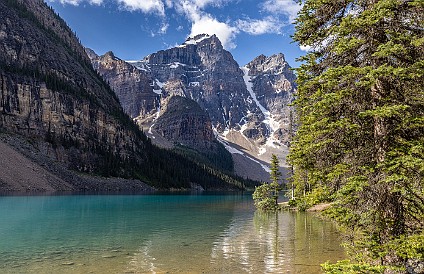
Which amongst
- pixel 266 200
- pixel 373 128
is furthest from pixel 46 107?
pixel 373 128

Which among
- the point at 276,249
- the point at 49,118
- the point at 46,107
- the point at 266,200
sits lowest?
the point at 276,249

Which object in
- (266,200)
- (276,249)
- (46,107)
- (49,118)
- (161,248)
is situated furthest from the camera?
(46,107)

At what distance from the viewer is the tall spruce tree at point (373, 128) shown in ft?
29.8

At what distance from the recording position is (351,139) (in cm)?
1041

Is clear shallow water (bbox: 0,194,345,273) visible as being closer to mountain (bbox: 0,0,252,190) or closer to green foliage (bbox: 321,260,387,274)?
green foliage (bbox: 321,260,387,274)

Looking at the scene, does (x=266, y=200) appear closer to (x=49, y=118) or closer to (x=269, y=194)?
(x=269, y=194)

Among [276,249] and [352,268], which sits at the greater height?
[352,268]

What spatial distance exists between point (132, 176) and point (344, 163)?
180 meters

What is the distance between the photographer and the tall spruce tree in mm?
9070

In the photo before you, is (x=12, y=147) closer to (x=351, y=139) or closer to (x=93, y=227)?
(x=93, y=227)

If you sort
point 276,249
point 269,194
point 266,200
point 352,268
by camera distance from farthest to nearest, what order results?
1. point 269,194
2. point 266,200
3. point 276,249
4. point 352,268

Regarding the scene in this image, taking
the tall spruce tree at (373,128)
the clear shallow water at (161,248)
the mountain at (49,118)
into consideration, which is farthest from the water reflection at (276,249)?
the mountain at (49,118)

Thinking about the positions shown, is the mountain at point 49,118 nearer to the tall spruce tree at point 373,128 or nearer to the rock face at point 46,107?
the rock face at point 46,107

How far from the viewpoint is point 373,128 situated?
33.1 ft
